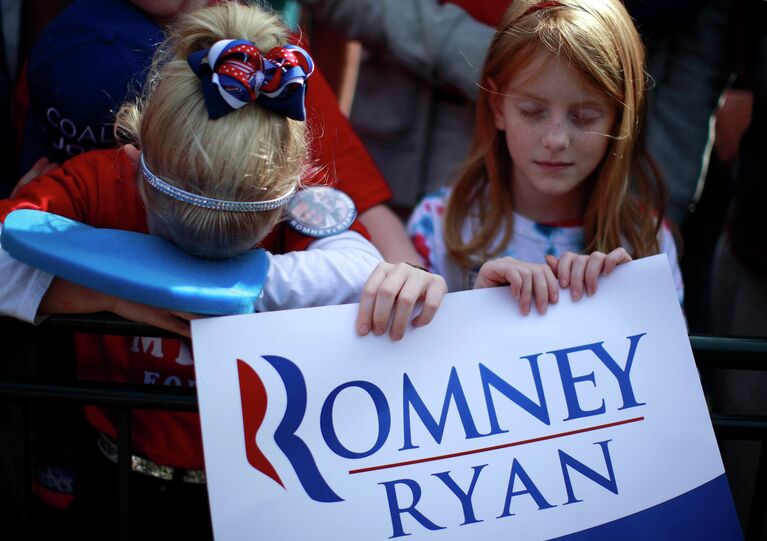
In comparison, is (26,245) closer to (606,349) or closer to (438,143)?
(606,349)

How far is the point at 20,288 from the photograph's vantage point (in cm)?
125

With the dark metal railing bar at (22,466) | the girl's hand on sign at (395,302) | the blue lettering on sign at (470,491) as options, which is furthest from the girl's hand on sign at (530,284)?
the dark metal railing bar at (22,466)

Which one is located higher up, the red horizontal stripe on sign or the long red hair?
the long red hair

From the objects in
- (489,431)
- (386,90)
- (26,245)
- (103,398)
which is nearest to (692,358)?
(489,431)

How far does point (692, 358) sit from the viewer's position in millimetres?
1323

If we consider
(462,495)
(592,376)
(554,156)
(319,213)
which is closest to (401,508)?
(462,495)

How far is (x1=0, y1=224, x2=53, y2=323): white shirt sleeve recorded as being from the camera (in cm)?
122

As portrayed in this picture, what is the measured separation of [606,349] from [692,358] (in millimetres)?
135

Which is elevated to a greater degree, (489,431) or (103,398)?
(103,398)

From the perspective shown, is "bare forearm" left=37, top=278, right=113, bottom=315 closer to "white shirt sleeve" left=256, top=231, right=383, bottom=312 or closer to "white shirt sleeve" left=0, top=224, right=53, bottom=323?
"white shirt sleeve" left=0, top=224, right=53, bottom=323

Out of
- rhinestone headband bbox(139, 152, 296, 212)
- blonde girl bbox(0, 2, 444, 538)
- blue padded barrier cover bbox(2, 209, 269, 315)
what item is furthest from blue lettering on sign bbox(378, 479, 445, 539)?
rhinestone headband bbox(139, 152, 296, 212)

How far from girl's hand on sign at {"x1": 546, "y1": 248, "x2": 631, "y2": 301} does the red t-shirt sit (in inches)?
16.3

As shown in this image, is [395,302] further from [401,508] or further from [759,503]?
[759,503]

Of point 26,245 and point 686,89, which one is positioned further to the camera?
point 686,89
